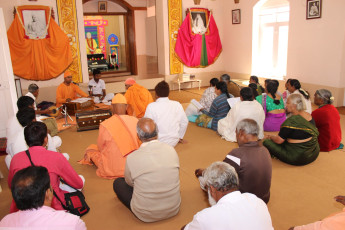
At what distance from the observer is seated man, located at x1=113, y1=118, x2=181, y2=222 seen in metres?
2.52

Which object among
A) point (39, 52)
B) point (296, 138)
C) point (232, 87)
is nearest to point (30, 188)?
point (296, 138)

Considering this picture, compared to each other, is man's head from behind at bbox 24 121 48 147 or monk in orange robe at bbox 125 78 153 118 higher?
man's head from behind at bbox 24 121 48 147

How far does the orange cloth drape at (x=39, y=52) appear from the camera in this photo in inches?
299

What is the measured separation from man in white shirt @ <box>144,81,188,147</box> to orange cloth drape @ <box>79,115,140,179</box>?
0.69 metres

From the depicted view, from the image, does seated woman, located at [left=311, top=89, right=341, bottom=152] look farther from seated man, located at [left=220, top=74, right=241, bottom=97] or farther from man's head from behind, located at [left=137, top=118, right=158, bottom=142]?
man's head from behind, located at [left=137, top=118, right=158, bottom=142]

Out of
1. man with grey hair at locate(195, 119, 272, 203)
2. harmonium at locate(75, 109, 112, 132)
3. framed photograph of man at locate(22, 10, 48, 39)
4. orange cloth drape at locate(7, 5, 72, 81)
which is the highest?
framed photograph of man at locate(22, 10, 48, 39)

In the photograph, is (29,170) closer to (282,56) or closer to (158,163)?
(158,163)

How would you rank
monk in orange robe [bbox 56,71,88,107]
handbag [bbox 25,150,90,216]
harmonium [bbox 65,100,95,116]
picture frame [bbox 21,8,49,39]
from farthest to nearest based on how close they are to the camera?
picture frame [bbox 21,8,49,39] → monk in orange robe [bbox 56,71,88,107] → harmonium [bbox 65,100,95,116] → handbag [bbox 25,150,90,216]

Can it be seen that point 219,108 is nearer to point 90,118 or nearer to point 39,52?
point 90,118

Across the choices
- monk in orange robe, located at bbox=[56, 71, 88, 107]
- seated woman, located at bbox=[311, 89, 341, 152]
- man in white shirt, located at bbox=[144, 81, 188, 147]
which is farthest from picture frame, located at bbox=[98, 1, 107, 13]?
seated woman, located at bbox=[311, 89, 341, 152]

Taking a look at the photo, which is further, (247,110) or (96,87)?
(96,87)

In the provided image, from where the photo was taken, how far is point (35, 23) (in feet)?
25.5

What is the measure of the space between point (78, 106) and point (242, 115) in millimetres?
3426

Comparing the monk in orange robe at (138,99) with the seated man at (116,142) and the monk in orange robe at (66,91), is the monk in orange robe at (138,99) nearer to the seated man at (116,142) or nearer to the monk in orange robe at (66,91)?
the monk in orange robe at (66,91)
